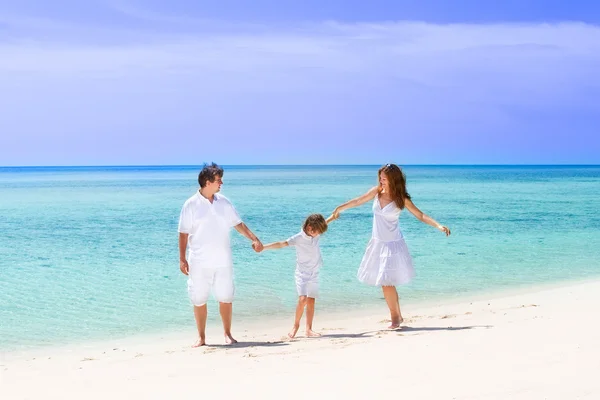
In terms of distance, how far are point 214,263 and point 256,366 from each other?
1.36 meters

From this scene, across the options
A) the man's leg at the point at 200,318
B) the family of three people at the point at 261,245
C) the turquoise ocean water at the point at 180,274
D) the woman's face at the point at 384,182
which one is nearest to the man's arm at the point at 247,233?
the family of three people at the point at 261,245

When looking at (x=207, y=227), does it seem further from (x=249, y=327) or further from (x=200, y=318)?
(x=249, y=327)

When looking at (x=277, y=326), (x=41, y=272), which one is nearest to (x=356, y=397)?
(x=277, y=326)

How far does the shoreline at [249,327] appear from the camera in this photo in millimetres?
7914

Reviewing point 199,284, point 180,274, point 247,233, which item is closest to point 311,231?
point 247,233

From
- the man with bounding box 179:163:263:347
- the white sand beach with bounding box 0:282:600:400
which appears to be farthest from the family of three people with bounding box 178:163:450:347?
the white sand beach with bounding box 0:282:600:400

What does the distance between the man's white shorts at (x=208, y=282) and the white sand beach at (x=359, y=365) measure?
552 mm

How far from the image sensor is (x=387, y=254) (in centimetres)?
740

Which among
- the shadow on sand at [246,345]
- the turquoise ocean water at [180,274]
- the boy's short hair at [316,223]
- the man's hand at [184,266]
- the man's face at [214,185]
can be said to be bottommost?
the turquoise ocean water at [180,274]

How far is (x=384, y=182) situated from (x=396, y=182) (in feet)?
0.42

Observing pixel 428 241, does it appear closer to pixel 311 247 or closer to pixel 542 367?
pixel 311 247

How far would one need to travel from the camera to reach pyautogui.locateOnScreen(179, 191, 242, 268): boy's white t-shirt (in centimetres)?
660

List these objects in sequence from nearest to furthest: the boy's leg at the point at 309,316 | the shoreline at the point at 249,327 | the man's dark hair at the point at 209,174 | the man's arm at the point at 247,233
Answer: the man's dark hair at the point at 209,174, the man's arm at the point at 247,233, the boy's leg at the point at 309,316, the shoreline at the point at 249,327

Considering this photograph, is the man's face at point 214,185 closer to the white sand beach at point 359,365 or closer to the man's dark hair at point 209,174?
the man's dark hair at point 209,174
